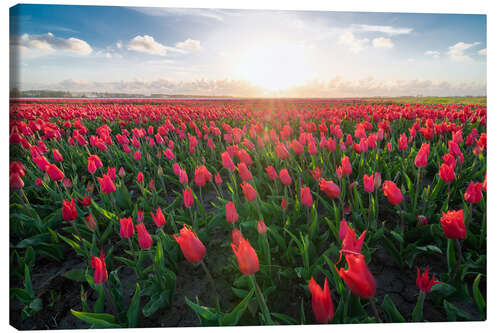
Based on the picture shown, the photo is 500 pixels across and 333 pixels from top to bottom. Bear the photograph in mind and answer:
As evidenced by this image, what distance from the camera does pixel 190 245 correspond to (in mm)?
1138

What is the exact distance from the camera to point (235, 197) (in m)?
2.19

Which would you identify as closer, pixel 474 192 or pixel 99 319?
pixel 99 319

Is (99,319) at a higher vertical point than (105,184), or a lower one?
lower

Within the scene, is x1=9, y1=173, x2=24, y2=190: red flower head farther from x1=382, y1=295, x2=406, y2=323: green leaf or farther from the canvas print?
x1=382, y1=295, x2=406, y2=323: green leaf

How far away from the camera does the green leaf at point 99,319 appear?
1177mm

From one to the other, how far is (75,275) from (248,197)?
1167 millimetres

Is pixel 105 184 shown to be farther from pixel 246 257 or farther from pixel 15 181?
pixel 246 257

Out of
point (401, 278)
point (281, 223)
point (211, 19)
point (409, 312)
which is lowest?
point (409, 312)

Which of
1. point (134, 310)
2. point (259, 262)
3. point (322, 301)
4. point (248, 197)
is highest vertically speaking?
point (248, 197)

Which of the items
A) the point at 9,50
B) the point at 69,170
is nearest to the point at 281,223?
the point at 9,50

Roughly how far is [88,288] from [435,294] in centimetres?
197

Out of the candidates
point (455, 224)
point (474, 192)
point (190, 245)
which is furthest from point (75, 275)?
point (474, 192)

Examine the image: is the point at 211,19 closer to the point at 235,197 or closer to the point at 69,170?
the point at 235,197

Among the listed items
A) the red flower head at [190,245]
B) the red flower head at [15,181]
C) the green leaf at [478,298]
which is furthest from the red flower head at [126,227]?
the green leaf at [478,298]
